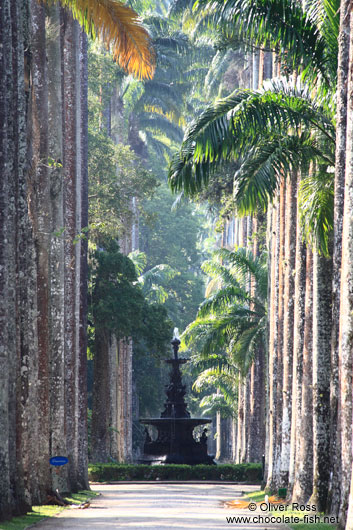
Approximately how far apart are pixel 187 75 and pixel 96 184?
2791cm

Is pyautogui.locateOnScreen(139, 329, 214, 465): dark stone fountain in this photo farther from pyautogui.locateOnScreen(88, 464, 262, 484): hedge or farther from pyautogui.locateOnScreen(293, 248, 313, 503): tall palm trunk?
pyautogui.locateOnScreen(293, 248, 313, 503): tall palm trunk

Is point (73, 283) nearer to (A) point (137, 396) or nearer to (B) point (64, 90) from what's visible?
(B) point (64, 90)

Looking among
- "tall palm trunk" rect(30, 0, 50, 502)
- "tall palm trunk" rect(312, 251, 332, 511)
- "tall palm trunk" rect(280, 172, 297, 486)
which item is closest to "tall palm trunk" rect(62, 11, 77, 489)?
"tall palm trunk" rect(30, 0, 50, 502)

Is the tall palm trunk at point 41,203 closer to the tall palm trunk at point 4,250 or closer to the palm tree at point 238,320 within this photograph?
the tall palm trunk at point 4,250

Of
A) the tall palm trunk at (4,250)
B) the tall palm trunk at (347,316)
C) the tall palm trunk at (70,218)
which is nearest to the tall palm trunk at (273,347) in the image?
the tall palm trunk at (70,218)

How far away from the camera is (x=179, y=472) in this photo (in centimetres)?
3450

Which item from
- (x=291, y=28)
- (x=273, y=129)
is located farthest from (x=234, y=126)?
(x=291, y=28)

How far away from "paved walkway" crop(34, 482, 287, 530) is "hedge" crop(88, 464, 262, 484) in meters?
6.01

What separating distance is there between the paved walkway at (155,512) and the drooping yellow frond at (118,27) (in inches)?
308

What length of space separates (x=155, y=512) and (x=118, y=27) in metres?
8.57

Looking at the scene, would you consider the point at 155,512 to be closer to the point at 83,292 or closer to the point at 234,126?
the point at 234,126

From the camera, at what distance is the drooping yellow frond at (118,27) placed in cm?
1780

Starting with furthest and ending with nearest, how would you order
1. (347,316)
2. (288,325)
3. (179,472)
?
(179,472), (288,325), (347,316)

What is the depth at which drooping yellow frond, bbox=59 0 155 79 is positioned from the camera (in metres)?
17.8
